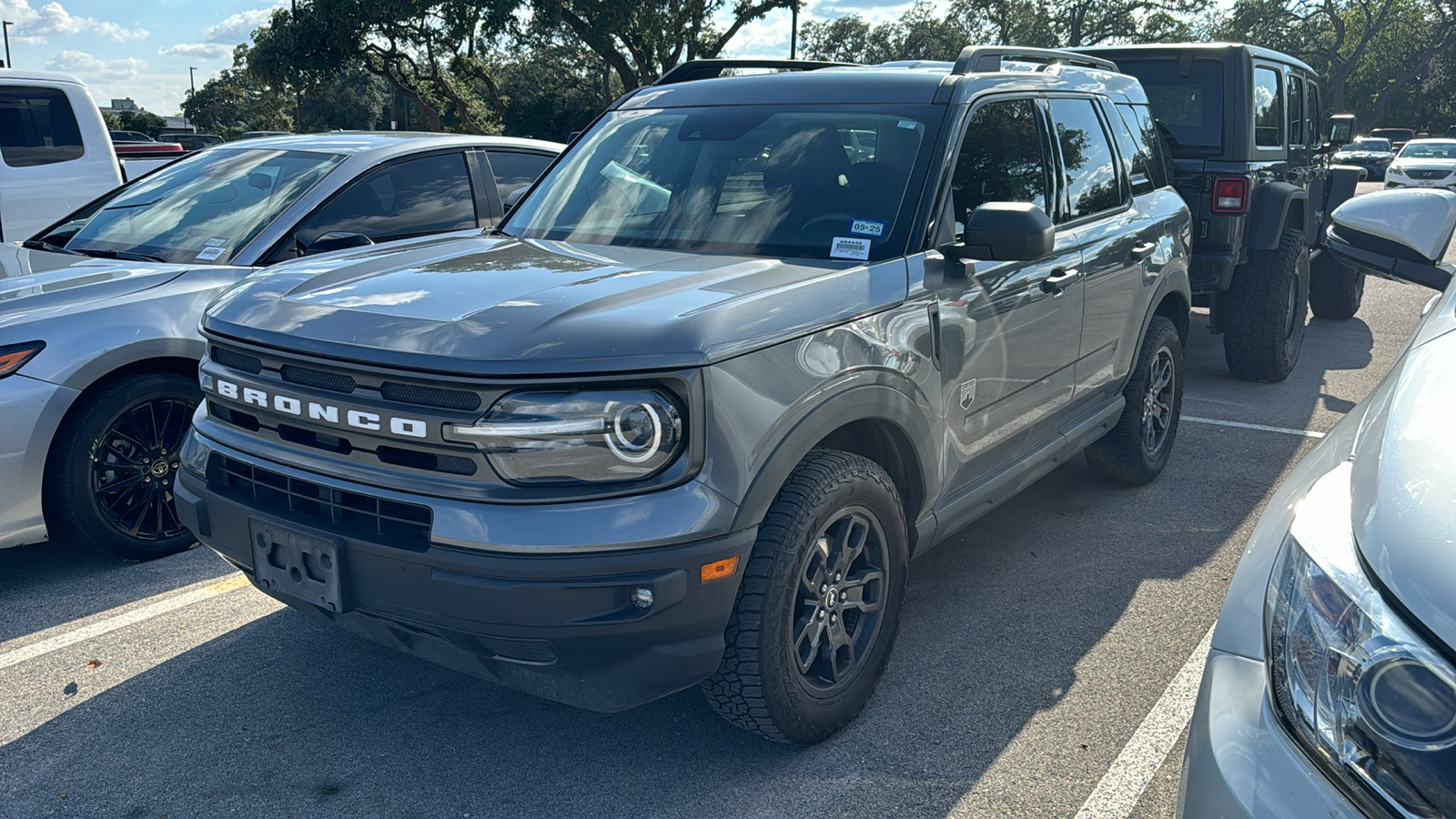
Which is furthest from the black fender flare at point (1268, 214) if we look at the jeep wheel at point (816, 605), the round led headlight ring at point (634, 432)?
the round led headlight ring at point (634, 432)

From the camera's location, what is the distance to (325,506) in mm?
2625

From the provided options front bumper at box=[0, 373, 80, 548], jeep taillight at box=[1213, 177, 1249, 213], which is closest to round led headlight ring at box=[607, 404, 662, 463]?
front bumper at box=[0, 373, 80, 548]

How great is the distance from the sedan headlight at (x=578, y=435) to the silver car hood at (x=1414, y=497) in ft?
4.33

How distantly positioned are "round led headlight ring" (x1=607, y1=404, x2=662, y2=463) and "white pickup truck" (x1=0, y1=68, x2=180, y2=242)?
21.7 ft

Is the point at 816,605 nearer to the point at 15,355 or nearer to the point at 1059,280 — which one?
the point at 1059,280

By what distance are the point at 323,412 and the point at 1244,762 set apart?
2031 millimetres

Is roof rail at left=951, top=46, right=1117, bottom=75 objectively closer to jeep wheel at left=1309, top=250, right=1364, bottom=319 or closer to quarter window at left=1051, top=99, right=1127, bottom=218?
quarter window at left=1051, top=99, right=1127, bottom=218

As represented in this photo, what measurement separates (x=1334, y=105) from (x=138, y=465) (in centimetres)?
7053

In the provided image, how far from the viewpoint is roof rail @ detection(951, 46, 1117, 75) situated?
12.3 ft

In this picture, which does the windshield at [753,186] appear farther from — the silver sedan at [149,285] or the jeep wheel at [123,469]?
the jeep wheel at [123,469]

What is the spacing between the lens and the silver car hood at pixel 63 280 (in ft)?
13.1

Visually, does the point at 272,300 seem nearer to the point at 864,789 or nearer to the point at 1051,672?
the point at 864,789

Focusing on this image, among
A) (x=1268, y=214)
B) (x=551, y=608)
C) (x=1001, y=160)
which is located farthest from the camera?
(x=1268, y=214)

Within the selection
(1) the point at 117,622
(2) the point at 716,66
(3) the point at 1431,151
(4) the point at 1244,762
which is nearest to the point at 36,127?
(1) the point at 117,622
